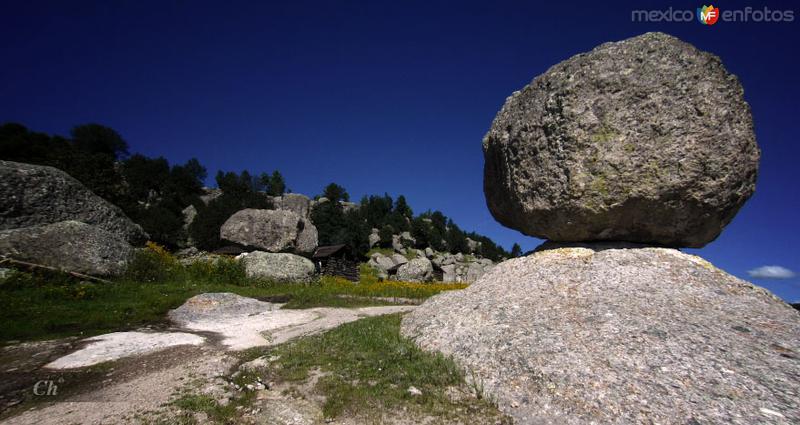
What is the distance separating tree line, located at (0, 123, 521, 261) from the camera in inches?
1850

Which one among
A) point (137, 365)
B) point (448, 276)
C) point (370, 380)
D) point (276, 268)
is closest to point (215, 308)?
point (137, 365)

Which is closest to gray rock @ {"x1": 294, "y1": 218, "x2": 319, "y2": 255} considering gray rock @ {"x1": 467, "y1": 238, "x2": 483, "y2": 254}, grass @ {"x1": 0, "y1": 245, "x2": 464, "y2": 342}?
grass @ {"x1": 0, "y1": 245, "x2": 464, "y2": 342}

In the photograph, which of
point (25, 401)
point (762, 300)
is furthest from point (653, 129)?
point (25, 401)

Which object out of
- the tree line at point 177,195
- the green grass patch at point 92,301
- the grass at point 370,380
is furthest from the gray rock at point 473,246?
the grass at point 370,380

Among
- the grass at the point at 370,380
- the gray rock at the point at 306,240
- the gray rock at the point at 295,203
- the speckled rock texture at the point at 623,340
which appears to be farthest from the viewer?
the gray rock at the point at 295,203

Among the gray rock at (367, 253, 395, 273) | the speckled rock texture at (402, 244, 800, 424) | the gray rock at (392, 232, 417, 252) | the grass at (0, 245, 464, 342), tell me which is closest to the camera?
the speckled rock texture at (402, 244, 800, 424)

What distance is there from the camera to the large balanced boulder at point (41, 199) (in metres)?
20.5

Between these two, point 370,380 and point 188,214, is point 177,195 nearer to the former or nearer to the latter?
point 188,214

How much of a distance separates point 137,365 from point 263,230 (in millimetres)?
32806

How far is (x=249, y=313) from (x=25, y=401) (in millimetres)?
8794

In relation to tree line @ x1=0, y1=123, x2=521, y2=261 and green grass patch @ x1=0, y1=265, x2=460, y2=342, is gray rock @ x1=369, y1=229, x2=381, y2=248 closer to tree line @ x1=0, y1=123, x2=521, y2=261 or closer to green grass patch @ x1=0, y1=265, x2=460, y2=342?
tree line @ x1=0, y1=123, x2=521, y2=261

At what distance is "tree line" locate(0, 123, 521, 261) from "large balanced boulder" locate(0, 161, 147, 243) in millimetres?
24753

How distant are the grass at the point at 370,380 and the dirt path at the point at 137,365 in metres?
0.79

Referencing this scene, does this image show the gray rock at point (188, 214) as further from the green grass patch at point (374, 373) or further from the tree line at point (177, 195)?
the green grass patch at point (374, 373)
